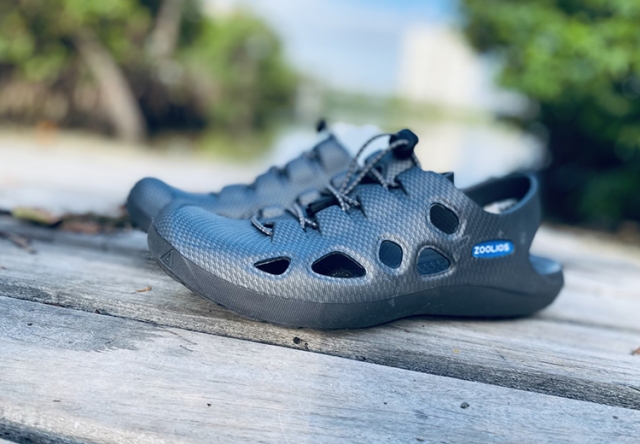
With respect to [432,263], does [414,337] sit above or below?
below

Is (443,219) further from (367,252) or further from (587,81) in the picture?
(587,81)

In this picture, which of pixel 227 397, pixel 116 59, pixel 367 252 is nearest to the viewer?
pixel 227 397

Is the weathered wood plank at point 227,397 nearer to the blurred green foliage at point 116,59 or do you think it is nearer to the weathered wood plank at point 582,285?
the weathered wood plank at point 582,285

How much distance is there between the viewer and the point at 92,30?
8.93 m

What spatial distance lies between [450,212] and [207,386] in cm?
55

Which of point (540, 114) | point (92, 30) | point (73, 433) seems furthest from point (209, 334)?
point (92, 30)

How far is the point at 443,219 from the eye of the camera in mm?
1136

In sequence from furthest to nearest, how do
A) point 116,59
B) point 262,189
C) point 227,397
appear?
point 116,59 → point 262,189 → point 227,397

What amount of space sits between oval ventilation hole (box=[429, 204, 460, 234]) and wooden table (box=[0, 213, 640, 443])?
18cm

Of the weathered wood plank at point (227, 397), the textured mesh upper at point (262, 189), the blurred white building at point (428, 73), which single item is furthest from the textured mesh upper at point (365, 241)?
the blurred white building at point (428, 73)

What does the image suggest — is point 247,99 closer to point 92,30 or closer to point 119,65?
point 119,65

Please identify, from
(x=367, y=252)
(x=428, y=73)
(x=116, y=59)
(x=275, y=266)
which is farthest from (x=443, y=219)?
(x=428, y=73)

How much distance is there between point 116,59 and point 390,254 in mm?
9765

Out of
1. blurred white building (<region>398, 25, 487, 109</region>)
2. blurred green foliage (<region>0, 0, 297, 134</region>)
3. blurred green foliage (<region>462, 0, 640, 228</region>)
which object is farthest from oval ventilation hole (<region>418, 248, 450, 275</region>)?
blurred white building (<region>398, 25, 487, 109</region>)
